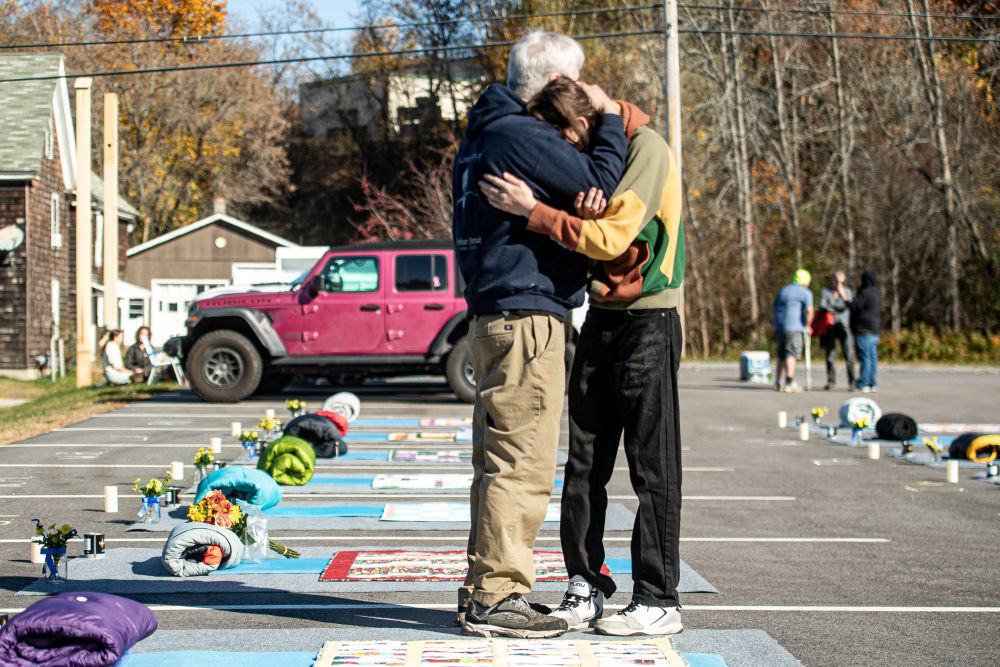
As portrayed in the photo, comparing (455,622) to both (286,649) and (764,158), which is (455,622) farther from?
(764,158)

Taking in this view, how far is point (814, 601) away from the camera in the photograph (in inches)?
194

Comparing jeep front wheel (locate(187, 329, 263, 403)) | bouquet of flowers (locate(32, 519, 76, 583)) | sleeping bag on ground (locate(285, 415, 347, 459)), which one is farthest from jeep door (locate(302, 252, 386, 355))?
bouquet of flowers (locate(32, 519, 76, 583))

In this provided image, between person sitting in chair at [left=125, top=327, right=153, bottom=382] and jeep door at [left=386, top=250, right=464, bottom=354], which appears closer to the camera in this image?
jeep door at [left=386, top=250, right=464, bottom=354]

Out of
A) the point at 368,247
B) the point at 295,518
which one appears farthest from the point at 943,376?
the point at 295,518

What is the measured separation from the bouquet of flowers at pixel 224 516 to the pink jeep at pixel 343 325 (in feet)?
32.2

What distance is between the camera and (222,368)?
15758 mm

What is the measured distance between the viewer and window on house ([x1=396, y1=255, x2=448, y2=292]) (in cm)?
1600

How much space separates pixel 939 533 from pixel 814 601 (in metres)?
2.25

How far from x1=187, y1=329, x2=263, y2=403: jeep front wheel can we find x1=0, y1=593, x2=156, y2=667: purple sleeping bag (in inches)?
478

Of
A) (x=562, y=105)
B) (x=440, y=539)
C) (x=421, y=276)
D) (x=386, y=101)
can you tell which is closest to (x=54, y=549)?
(x=440, y=539)

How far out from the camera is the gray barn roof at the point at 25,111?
2844 centimetres

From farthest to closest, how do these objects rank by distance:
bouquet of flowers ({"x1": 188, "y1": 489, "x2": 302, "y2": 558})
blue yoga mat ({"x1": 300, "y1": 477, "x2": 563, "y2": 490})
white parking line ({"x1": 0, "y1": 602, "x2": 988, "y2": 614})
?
blue yoga mat ({"x1": 300, "y1": 477, "x2": 563, "y2": 490})
bouquet of flowers ({"x1": 188, "y1": 489, "x2": 302, "y2": 558})
white parking line ({"x1": 0, "y1": 602, "x2": 988, "y2": 614})

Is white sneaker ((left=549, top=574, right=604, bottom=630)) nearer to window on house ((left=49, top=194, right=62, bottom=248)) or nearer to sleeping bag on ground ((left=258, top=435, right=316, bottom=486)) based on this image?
sleeping bag on ground ((left=258, top=435, right=316, bottom=486))

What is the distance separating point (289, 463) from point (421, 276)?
7.76 meters
